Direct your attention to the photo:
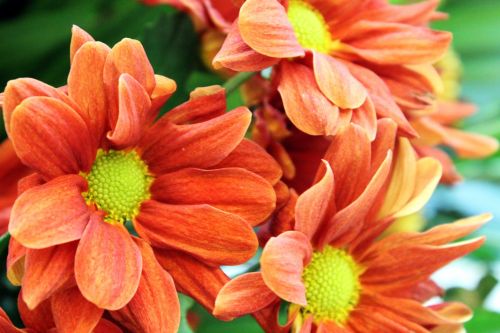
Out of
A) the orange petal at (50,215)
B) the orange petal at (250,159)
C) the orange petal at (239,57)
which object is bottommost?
the orange petal at (50,215)

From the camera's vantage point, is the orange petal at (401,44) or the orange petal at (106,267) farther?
the orange petal at (401,44)

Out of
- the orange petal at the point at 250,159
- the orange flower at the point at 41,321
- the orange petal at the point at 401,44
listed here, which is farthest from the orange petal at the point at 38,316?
the orange petal at the point at 401,44

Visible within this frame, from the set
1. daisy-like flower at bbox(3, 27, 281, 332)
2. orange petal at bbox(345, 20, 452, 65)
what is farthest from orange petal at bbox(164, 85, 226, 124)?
orange petal at bbox(345, 20, 452, 65)

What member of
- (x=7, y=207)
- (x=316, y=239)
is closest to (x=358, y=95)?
(x=316, y=239)

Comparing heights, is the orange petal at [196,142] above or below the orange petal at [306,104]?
below

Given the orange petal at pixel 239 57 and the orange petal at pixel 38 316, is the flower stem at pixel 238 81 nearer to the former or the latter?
the orange petal at pixel 239 57

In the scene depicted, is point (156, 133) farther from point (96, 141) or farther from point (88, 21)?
point (88, 21)

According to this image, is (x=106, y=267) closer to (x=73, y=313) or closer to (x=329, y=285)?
(x=73, y=313)
